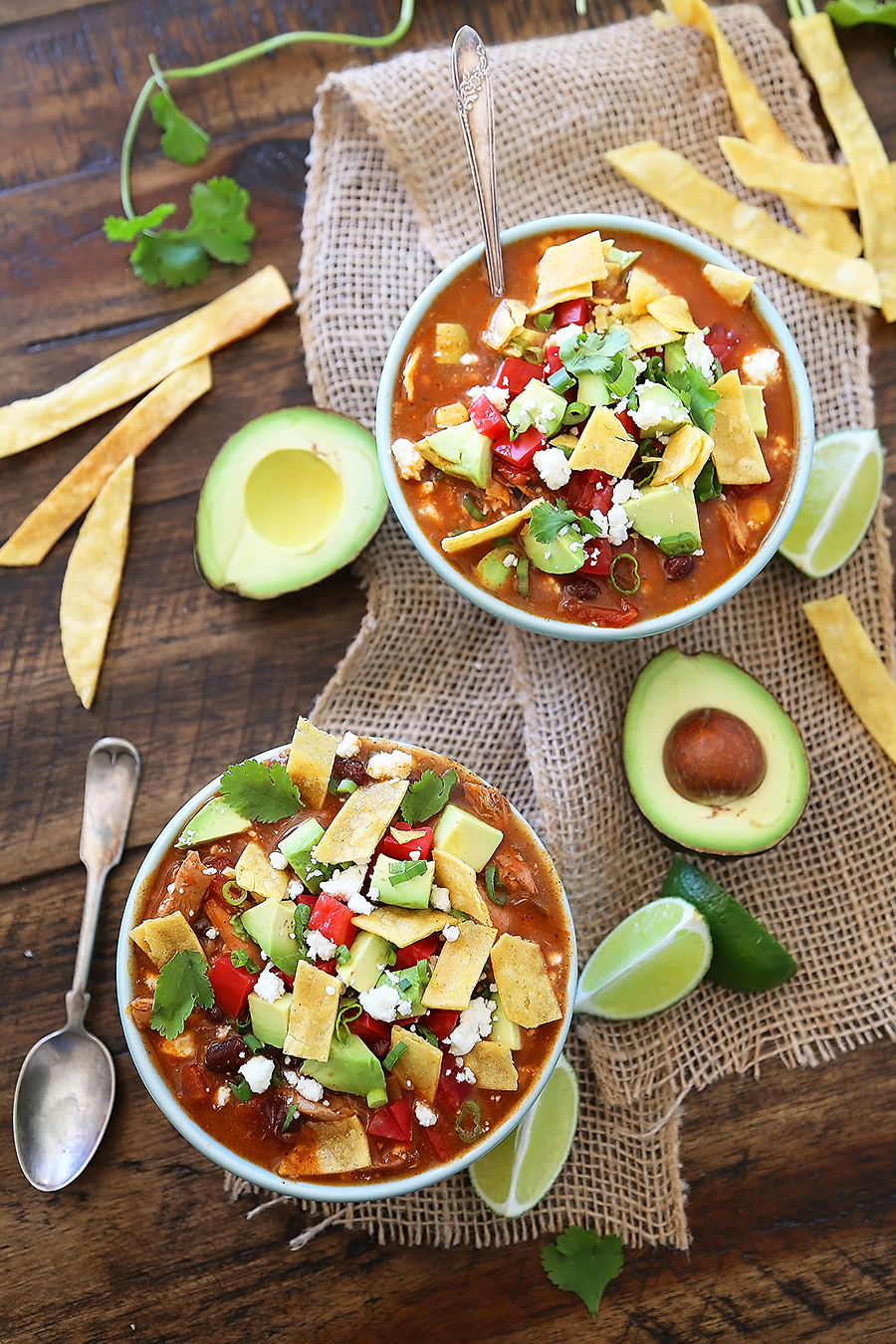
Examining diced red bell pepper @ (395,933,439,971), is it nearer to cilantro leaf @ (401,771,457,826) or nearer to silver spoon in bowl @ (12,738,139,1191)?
cilantro leaf @ (401,771,457,826)

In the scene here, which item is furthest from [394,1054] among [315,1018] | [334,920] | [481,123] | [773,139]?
[773,139]

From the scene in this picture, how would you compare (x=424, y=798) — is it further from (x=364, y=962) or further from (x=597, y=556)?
(x=597, y=556)

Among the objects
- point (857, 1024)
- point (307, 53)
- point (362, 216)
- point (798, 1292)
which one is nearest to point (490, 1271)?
point (798, 1292)

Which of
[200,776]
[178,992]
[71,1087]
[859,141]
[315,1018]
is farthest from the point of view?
[859,141]

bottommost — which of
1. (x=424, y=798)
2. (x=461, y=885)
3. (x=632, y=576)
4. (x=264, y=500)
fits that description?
(x=461, y=885)

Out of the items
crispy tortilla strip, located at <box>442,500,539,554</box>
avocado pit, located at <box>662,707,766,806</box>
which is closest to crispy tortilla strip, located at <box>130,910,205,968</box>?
crispy tortilla strip, located at <box>442,500,539,554</box>

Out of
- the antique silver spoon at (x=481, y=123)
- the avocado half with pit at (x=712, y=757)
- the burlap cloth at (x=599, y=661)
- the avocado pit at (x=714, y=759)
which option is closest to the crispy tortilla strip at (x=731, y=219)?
the burlap cloth at (x=599, y=661)

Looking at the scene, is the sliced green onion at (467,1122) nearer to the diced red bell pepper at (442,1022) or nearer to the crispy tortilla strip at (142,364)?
the diced red bell pepper at (442,1022)
